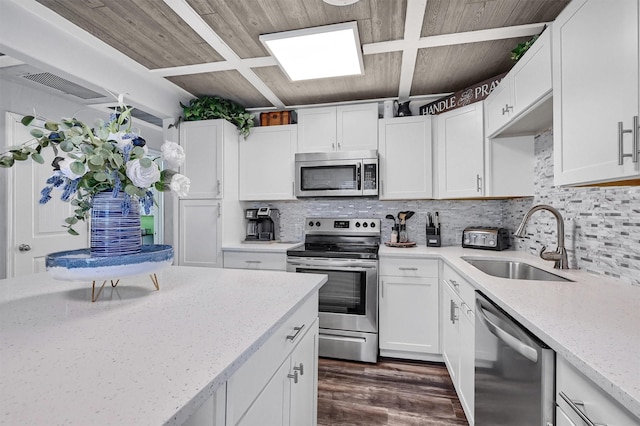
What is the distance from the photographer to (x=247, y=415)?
2.57 feet

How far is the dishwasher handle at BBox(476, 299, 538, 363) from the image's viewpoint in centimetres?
97

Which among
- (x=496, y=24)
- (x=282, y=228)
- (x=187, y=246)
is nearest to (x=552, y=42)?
(x=496, y=24)

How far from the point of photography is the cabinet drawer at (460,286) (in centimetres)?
167

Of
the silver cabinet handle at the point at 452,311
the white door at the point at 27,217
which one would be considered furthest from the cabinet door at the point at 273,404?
the white door at the point at 27,217

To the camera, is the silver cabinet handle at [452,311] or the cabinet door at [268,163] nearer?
the silver cabinet handle at [452,311]

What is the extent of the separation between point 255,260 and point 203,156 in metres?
1.12

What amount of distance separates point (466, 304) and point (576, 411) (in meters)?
1.02

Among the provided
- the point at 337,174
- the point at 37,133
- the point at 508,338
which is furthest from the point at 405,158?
the point at 37,133

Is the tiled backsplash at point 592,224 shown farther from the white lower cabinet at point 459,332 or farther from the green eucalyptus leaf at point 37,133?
the green eucalyptus leaf at point 37,133

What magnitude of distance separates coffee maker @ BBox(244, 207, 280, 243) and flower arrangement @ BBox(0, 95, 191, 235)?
86.5 inches

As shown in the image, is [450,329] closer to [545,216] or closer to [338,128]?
[545,216]

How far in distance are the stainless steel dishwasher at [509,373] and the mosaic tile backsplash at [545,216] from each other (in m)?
0.67

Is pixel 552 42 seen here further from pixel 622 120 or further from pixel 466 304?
pixel 466 304

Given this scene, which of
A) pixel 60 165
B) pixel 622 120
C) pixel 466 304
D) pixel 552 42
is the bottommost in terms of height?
pixel 466 304
